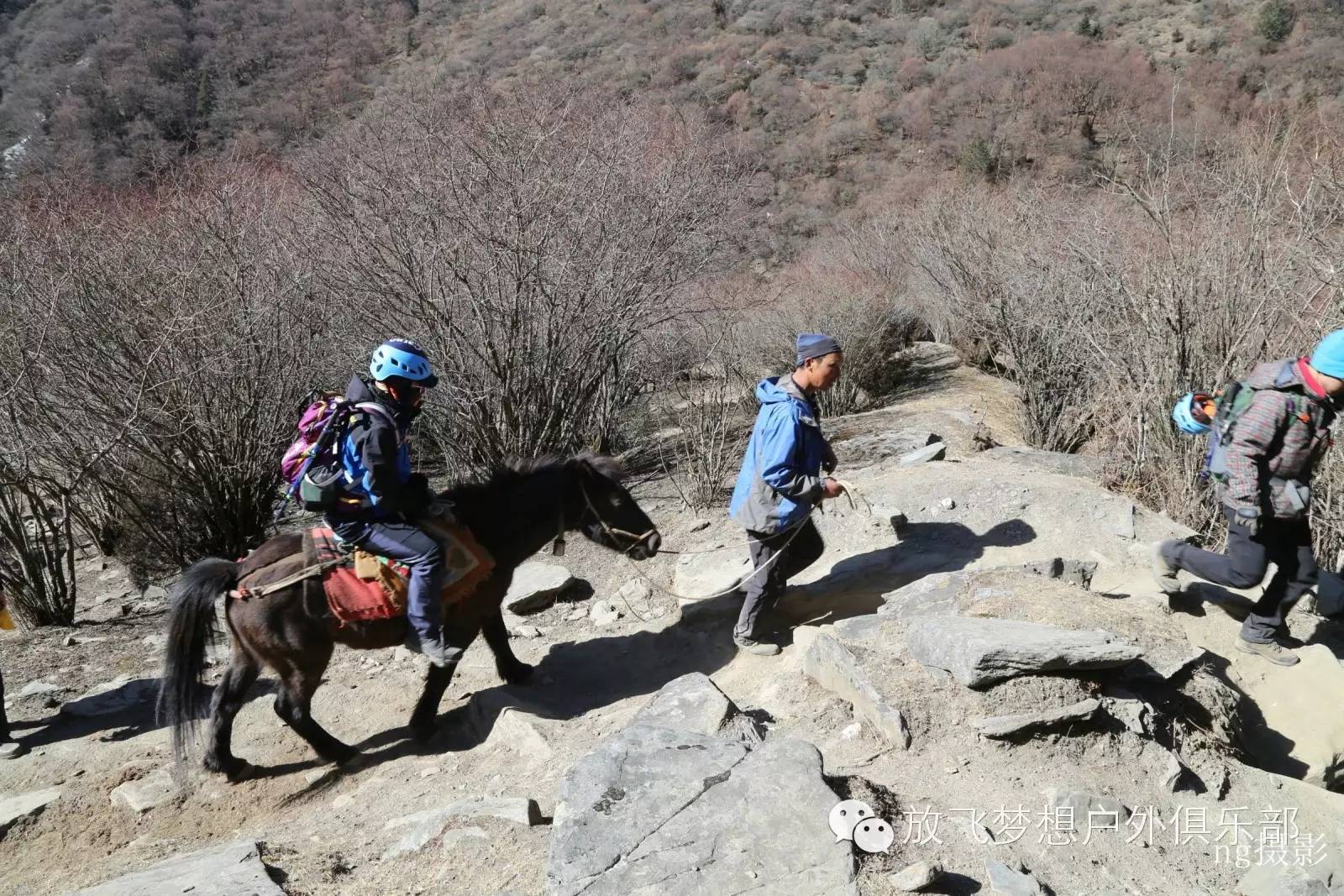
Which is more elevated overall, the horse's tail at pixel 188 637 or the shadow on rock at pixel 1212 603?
the horse's tail at pixel 188 637

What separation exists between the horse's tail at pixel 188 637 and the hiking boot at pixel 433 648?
36.4 inches

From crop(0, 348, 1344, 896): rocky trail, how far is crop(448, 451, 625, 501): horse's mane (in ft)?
3.86

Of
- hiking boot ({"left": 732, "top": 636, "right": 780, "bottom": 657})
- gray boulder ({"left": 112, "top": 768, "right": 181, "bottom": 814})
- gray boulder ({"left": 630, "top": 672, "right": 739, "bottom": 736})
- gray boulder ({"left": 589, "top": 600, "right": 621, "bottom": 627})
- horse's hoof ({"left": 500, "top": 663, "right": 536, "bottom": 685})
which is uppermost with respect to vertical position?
Answer: gray boulder ({"left": 630, "top": 672, "right": 739, "bottom": 736})

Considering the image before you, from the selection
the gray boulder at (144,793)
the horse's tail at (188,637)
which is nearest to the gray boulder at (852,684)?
the horse's tail at (188,637)

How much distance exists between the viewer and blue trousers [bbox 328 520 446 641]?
4.36m

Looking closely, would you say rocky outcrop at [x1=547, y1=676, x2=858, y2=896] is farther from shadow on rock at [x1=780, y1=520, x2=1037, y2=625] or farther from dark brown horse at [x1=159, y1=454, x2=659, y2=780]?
shadow on rock at [x1=780, y1=520, x2=1037, y2=625]

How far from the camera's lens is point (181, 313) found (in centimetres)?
714

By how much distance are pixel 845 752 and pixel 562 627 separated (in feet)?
9.87

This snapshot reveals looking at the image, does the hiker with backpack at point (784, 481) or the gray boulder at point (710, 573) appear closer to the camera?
the hiker with backpack at point (784, 481)

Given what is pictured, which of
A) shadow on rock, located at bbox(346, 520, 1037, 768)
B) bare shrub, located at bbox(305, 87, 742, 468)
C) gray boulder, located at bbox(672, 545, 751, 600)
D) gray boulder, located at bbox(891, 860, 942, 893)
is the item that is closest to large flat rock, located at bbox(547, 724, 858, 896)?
gray boulder, located at bbox(891, 860, 942, 893)

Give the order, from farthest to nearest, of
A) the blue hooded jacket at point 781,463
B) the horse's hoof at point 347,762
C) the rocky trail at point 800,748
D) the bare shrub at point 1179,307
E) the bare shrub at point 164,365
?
the bare shrub at point 164,365, the bare shrub at point 1179,307, the horse's hoof at point 347,762, the blue hooded jacket at point 781,463, the rocky trail at point 800,748

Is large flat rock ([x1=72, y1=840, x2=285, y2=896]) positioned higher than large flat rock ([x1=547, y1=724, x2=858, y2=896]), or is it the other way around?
large flat rock ([x1=547, y1=724, x2=858, y2=896])

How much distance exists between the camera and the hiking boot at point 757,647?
16.5 feet

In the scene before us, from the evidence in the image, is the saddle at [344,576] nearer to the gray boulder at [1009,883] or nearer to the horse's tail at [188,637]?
the horse's tail at [188,637]
